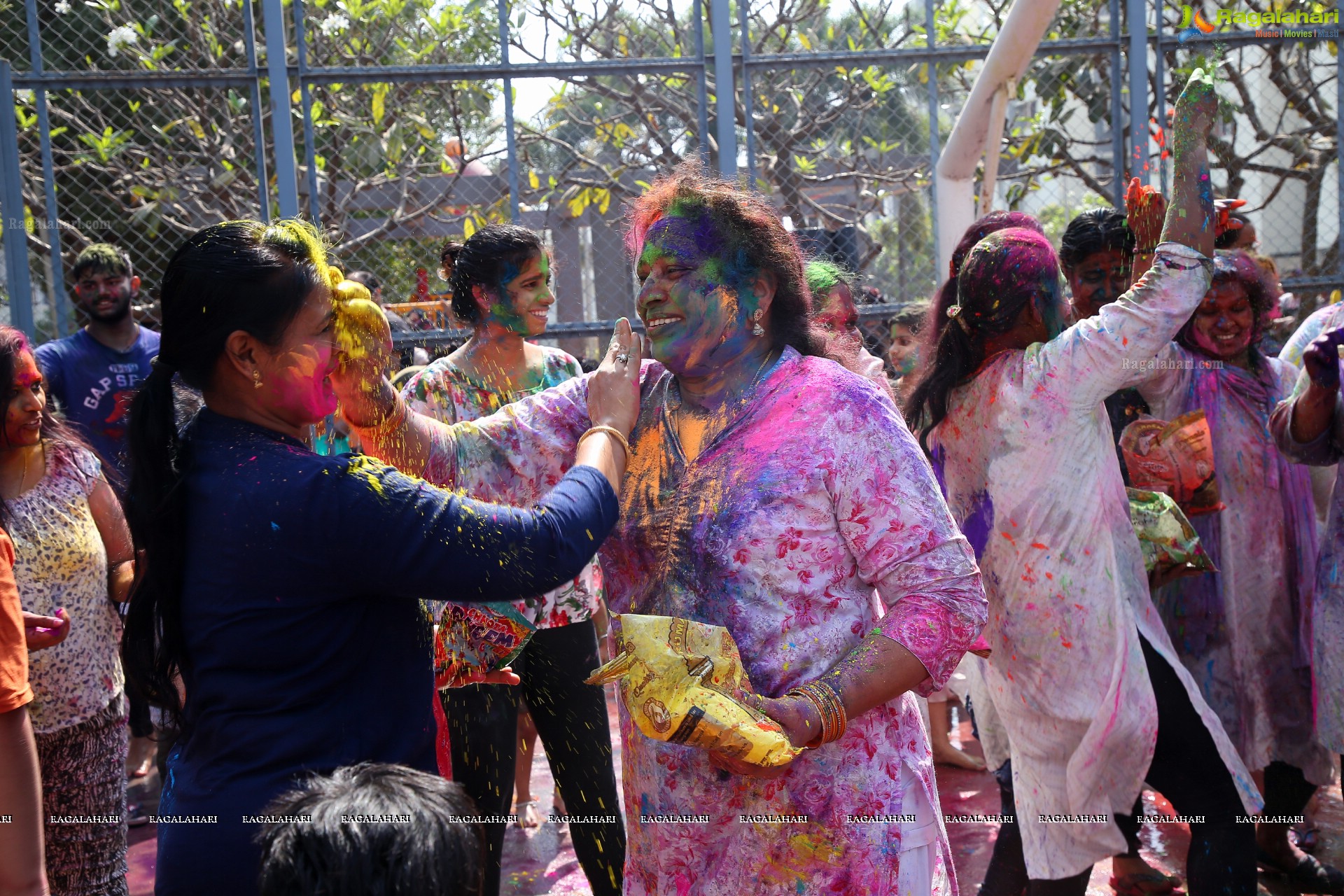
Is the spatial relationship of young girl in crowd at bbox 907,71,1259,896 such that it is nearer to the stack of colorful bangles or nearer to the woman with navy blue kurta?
the stack of colorful bangles

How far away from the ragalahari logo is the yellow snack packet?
5.50 m

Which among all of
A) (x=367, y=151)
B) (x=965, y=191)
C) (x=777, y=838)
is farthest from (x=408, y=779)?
(x=367, y=151)

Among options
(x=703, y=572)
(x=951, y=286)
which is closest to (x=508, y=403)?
(x=951, y=286)

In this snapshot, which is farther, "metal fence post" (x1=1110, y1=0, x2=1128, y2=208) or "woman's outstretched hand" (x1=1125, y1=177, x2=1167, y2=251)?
"metal fence post" (x1=1110, y1=0, x2=1128, y2=208)

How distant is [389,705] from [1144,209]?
229cm

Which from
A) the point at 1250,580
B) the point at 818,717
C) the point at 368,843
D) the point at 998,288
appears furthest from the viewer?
the point at 1250,580

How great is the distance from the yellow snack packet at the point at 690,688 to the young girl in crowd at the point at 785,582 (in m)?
0.07

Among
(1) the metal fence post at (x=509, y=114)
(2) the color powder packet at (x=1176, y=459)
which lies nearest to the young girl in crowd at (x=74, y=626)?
(1) the metal fence post at (x=509, y=114)

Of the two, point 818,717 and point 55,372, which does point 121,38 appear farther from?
point 818,717

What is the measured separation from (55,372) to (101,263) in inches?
21.9

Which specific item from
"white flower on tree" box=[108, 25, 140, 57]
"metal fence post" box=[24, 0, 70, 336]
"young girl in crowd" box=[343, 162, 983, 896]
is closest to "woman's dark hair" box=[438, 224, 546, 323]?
"young girl in crowd" box=[343, 162, 983, 896]

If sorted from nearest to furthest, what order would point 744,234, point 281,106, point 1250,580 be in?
point 744,234 < point 1250,580 < point 281,106

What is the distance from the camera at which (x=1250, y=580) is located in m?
3.75

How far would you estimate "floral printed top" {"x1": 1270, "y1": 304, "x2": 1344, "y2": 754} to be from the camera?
341 cm
